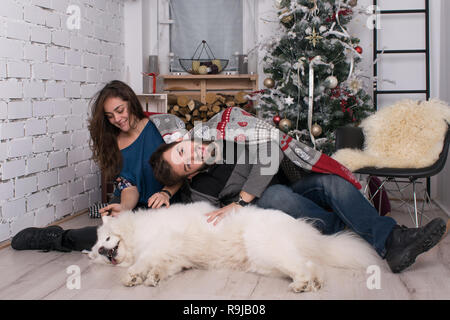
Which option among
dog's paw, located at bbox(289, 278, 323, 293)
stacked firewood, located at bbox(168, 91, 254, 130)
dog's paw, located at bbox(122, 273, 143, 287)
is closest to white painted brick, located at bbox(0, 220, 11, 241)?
dog's paw, located at bbox(122, 273, 143, 287)

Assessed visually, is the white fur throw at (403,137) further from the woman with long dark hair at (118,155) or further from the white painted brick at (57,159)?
the white painted brick at (57,159)

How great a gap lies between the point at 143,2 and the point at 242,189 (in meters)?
2.98

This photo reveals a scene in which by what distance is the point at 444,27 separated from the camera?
411 cm

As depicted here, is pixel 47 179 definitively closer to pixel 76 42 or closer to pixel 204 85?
pixel 76 42

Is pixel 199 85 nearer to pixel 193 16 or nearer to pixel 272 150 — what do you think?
pixel 193 16

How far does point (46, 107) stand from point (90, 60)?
0.76 m

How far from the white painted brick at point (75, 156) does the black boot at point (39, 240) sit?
91 cm

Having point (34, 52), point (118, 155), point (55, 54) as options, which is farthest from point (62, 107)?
point (118, 155)

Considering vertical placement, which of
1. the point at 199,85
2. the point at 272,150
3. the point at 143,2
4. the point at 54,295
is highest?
the point at 143,2

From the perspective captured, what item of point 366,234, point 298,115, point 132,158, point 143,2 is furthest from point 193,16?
point 366,234

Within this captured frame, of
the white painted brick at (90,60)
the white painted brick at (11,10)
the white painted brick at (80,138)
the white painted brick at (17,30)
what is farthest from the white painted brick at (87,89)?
the white painted brick at (11,10)

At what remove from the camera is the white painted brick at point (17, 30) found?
2676 mm

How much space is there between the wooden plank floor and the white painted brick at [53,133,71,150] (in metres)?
1.09
